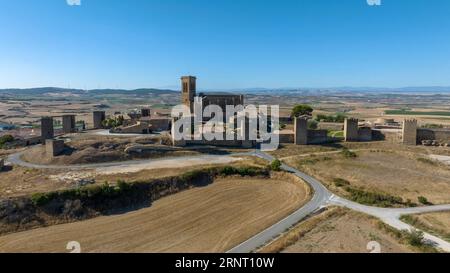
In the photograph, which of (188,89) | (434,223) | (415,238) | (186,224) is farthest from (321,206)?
(188,89)

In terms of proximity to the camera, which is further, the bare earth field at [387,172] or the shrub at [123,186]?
the bare earth field at [387,172]

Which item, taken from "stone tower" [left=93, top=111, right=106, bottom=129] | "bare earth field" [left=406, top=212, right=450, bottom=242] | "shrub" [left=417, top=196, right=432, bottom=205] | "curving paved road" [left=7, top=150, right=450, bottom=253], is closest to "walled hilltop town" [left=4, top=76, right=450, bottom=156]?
"stone tower" [left=93, top=111, right=106, bottom=129]

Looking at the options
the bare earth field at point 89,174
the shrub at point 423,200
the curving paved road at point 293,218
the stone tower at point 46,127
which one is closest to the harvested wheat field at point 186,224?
the curving paved road at point 293,218

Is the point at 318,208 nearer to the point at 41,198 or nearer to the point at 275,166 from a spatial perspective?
the point at 275,166

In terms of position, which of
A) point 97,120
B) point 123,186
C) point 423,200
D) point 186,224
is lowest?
point 186,224

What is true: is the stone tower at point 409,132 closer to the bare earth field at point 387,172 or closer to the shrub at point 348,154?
the bare earth field at point 387,172

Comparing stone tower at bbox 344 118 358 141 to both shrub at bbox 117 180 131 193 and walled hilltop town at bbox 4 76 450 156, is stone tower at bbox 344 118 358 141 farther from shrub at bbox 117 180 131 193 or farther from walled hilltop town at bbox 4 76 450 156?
shrub at bbox 117 180 131 193
